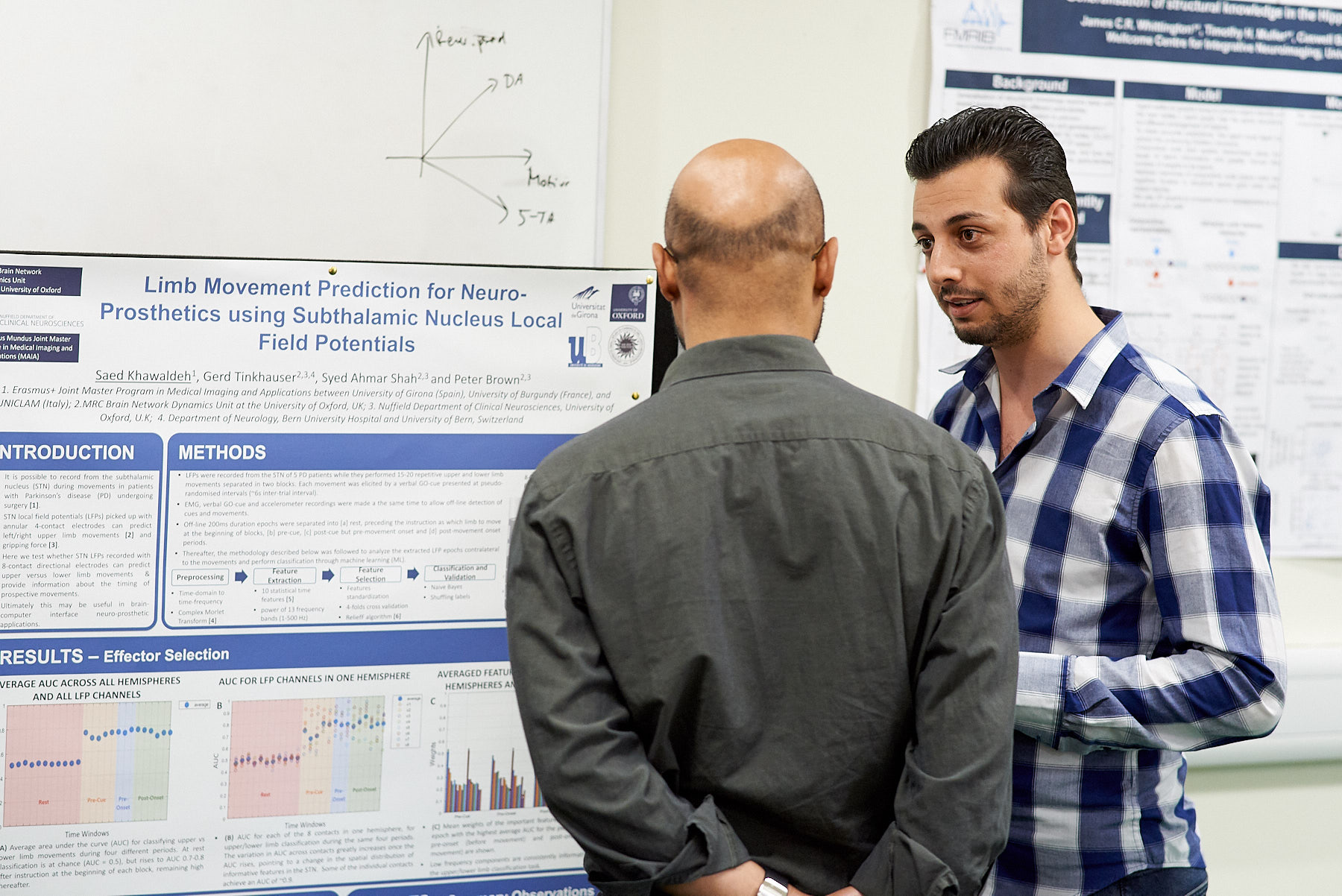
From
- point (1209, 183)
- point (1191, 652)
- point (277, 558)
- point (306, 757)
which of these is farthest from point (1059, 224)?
point (306, 757)

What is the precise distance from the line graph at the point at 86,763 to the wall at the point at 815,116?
41.7 inches

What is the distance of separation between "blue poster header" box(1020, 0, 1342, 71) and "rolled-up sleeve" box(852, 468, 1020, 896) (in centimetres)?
130

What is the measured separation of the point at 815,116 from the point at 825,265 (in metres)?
0.96

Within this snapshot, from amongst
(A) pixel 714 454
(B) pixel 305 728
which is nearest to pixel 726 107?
(A) pixel 714 454

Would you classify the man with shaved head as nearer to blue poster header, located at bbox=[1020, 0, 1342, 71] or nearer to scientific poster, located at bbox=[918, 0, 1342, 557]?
scientific poster, located at bbox=[918, 0, 1342, 557]

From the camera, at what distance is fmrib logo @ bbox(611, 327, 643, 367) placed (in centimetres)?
150

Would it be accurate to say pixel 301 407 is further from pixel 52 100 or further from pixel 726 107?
pixel 726 107

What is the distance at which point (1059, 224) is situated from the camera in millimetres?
1361

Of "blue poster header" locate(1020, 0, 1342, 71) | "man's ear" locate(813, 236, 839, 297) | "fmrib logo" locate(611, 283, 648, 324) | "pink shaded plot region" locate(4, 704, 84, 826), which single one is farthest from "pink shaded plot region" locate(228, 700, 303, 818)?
"blue poster header" locate(1020, 0, 1342, 71)

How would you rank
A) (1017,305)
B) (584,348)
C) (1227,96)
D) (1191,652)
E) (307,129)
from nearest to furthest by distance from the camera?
1. (1191,652)
2. (1017,305)
3. (584,348)
4. (307,129)
5. (1227,96)

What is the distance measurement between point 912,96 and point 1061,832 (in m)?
1.31

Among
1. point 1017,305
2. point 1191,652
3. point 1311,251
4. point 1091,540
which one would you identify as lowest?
point 1191,652

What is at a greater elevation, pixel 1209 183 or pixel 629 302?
pixel 1209 183

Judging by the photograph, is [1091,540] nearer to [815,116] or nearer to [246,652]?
[815,116]
